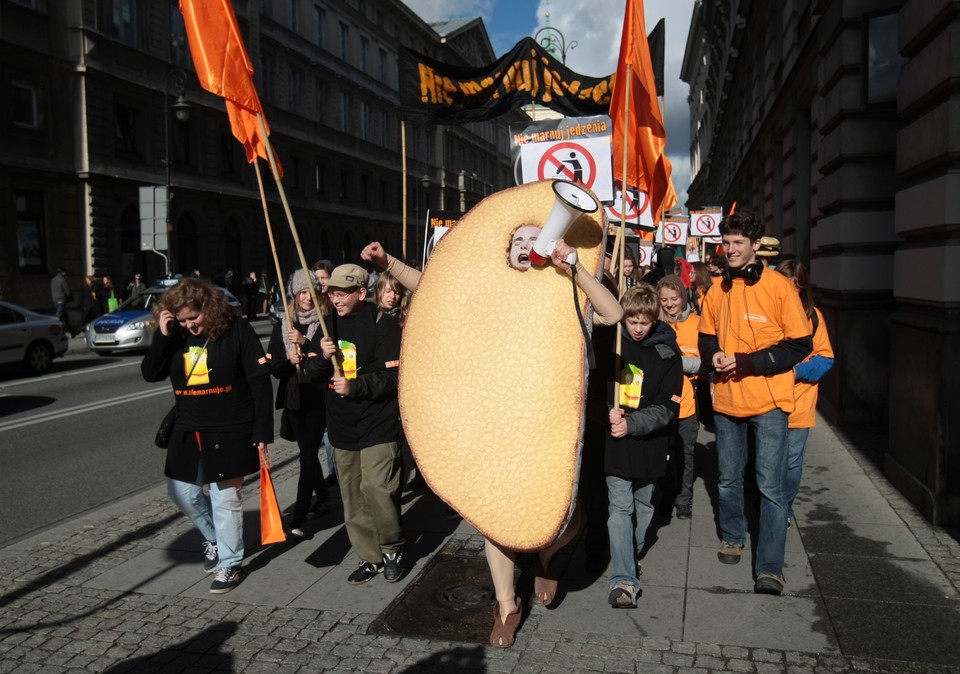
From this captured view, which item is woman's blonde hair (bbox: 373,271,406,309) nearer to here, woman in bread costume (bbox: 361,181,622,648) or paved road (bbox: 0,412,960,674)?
paved road (bbox: 0,412,960,674)

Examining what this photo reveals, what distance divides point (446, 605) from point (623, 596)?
95 cm

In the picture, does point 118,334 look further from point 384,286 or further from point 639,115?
point 639,115

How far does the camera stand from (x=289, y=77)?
140 feet

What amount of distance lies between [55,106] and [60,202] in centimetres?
302

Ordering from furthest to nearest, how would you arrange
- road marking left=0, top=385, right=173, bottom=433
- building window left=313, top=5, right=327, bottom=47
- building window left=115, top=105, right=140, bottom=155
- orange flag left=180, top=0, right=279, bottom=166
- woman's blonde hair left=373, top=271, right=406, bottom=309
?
1. building window left=313, top=5, right=327, bottom=47
2. building window left=115, top=105, right=140, bottom=155
3. road marking left=0, top=385, right=173, bottom=433
4. woman's blonde hair left=373, top=271, right=406, bottom=309
5. orange flag left=180, top=0, right=279, bottom=166

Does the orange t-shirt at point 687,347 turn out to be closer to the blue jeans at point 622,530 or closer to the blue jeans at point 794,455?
the blue jeans at point 794,455

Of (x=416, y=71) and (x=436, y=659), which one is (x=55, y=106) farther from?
(x=436, y=659)

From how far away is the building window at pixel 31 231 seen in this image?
1021 inches

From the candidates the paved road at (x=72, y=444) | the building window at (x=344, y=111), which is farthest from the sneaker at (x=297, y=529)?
the building window at (x=344, y=111)

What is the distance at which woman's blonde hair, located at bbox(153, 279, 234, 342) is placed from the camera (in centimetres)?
479

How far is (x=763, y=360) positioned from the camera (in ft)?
14.7

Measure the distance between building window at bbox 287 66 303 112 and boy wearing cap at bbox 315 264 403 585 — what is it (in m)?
39.8

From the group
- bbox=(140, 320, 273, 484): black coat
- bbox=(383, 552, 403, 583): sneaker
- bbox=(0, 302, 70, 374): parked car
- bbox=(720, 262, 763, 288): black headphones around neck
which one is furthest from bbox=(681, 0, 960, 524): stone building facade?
bbox=(0, 302, 70, 374): parked car

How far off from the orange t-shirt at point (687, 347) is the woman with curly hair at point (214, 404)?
3.11 meters
